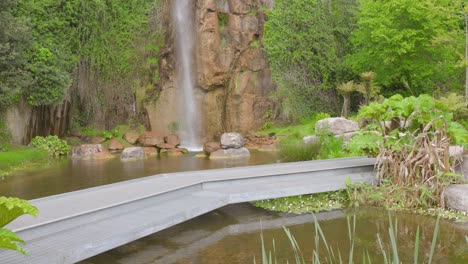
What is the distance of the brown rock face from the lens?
22.2 meters

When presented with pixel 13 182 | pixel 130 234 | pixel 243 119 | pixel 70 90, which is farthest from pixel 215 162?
pixel 70 90

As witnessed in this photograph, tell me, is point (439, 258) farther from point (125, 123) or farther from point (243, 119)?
point (125, 123)

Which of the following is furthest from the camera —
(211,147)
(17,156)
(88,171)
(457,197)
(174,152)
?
(174,152)

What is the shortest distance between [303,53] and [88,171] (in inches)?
575

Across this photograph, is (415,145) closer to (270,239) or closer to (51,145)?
(270,239)

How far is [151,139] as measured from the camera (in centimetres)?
1862

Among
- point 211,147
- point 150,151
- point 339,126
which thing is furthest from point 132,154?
point 339,126

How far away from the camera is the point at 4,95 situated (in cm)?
1595

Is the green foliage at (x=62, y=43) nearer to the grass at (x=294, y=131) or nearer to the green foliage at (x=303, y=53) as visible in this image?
the green foliage at (x=303, y=53)

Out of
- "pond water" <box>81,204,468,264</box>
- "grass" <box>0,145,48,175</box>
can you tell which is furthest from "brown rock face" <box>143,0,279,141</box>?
"pond water" <box>81,204,468,264</box>

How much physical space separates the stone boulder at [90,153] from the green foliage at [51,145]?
3.69 ft

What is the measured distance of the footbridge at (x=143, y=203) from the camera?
4766mm

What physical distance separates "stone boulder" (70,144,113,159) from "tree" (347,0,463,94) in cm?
1277

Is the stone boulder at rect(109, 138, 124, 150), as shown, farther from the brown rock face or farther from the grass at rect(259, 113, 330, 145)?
the grass at rect(259, 113, 330, 145)
